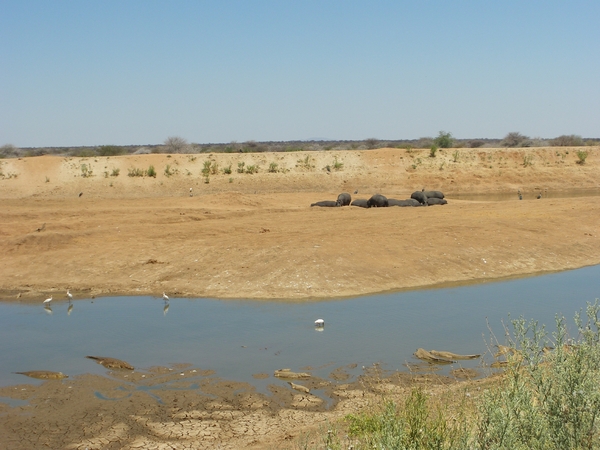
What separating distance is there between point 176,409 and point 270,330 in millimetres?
3611

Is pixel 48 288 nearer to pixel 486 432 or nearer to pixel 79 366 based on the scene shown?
pixel 79 366

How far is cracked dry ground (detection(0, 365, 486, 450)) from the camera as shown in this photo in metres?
7.00

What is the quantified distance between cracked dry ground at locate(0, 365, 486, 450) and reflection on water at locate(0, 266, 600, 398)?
37cm

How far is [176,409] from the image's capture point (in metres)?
7.85

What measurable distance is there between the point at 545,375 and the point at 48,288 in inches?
501

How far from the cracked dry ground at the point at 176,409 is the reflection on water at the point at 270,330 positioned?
369 millimetres

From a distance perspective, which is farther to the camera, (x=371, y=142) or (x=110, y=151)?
(x=371, y=142)

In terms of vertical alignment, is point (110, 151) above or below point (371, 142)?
below

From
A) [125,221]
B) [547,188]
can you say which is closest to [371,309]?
[125,221]

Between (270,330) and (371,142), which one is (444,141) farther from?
(270,330)

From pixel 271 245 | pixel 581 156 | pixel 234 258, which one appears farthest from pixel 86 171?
pixel 581 156

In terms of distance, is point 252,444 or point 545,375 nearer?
point 545,375

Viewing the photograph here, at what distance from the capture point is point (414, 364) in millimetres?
9367

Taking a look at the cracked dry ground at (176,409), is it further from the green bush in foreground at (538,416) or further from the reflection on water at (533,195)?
the reflection on water at (533,195)
